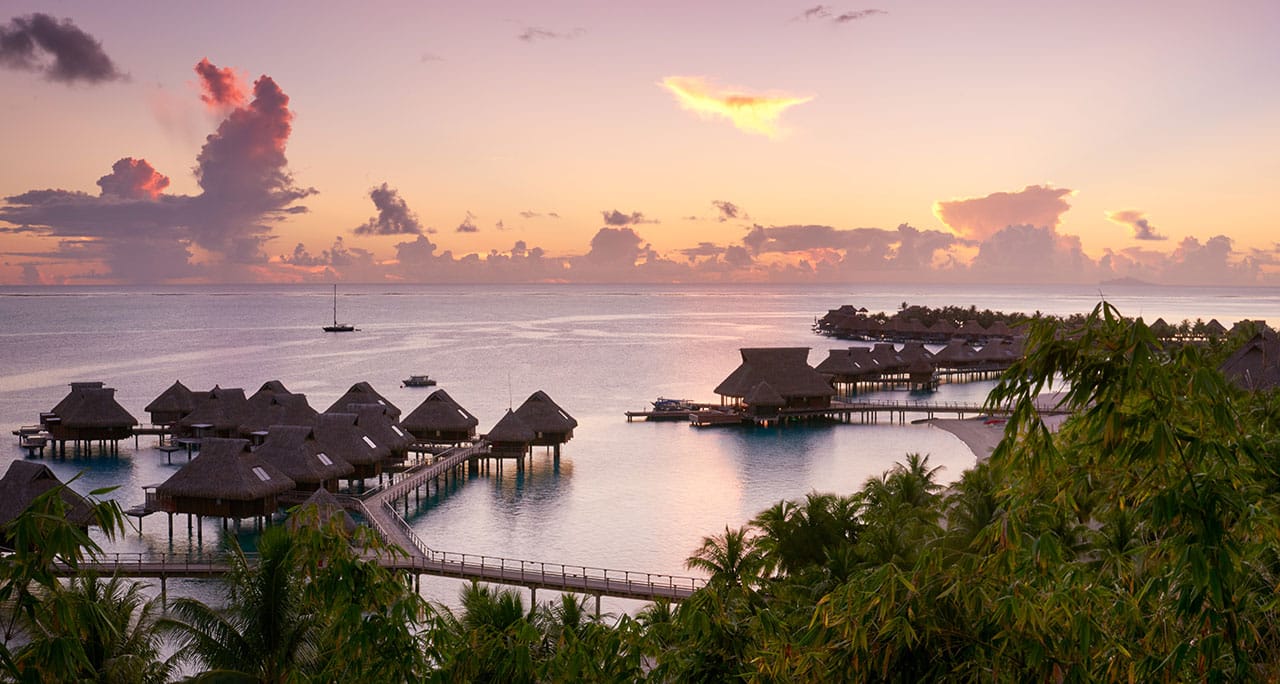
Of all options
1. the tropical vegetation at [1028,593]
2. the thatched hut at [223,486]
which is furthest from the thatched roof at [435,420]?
the tropical vegetation at [1028,593]

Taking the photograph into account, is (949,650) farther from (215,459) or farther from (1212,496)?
(215,459)

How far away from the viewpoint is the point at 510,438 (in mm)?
37594

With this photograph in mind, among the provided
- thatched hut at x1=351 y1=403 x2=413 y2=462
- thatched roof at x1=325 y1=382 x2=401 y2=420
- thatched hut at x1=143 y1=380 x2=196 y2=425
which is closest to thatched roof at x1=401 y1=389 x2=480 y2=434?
thatched roof at x1=325 y1=382 x2=401 y2=420

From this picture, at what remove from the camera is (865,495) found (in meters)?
20.3

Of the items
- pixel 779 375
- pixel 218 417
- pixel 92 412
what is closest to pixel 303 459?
pixel 218 417

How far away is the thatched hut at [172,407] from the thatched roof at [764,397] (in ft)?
Result: 94.4

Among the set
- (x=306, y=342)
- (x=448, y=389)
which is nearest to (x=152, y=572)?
(x=448, y=389)

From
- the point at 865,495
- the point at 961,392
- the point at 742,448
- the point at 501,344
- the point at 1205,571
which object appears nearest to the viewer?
the point at 1205,571

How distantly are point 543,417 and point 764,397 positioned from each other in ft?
51.7

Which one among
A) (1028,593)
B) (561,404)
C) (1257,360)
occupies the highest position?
(1028,593)

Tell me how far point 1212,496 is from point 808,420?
49494 millimetres

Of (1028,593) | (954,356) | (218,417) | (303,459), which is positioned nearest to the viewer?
(1028,593)

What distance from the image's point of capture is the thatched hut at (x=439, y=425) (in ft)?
129

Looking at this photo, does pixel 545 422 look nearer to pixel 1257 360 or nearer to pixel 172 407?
pixel 172 407
